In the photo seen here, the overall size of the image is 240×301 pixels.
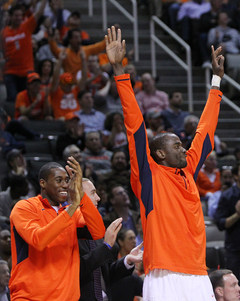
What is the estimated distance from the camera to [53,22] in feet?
36.5

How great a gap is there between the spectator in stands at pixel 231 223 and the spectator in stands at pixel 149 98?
3727 millimetres

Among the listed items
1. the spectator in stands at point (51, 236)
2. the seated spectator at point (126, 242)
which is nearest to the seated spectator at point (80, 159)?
the seated spectator at point (126, 242)

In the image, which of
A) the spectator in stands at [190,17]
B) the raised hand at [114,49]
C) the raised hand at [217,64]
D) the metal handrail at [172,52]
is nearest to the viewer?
the raised hand at [114,49]

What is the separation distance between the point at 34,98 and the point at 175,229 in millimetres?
5838

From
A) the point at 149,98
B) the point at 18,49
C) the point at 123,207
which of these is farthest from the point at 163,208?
the point at 18,49

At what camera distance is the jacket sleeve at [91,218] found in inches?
145

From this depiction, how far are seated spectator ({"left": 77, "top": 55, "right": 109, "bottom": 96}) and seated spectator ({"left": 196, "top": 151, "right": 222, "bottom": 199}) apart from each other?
2.61 meters

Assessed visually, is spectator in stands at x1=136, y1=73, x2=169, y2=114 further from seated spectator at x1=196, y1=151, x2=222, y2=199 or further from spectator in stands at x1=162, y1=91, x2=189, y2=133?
seated spectator at x1=196, y1=151, x2=222, y2=199

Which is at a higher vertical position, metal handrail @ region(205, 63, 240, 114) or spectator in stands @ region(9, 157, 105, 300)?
spectator in stands @ region(9, 157, 105, 300)

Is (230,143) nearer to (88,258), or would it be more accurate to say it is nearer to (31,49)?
(31,49)

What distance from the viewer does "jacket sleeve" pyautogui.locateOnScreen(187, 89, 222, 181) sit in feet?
13.1

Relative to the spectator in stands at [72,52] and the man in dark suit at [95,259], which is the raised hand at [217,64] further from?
the spectator in stands at [72,52]

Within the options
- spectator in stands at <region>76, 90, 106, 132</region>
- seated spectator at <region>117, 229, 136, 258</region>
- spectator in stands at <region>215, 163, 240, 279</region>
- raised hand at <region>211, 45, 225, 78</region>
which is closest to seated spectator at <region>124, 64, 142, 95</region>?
spectator in stands at <region>76, 90, 106, 132</region>

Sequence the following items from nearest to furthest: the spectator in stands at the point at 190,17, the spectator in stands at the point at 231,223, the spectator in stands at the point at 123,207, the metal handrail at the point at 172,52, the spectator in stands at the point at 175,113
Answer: the spectator in stands at the point at 231,223 → the spectator in stands at the point at 123,207 → the spectator in stands at the point at 175,113 → the metal handrail at the point at 172,52 → the spectator in stands at the point at 190,17
